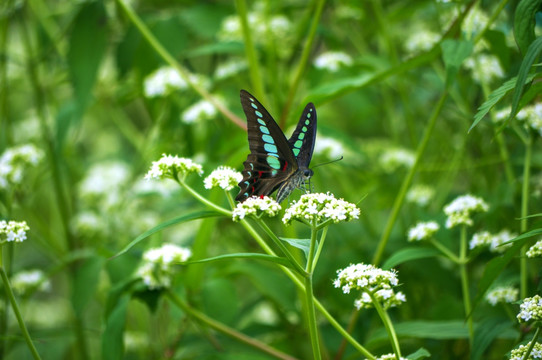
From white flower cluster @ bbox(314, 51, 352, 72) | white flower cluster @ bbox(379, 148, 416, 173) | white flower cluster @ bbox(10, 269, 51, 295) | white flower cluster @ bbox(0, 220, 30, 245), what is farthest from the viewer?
white flower cluster @ bbox(379, 148, 416, 173)

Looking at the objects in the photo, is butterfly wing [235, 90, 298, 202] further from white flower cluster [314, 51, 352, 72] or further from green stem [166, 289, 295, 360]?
white flower cluster [314, 51, 352, 72]

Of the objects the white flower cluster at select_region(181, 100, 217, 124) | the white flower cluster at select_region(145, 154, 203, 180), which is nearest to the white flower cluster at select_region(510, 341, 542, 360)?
the white flower cluster at select_region(145, 154, 203, 180)

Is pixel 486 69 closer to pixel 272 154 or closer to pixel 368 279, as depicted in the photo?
pixel 272 154

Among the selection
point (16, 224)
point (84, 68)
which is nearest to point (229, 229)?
point (84, 68)

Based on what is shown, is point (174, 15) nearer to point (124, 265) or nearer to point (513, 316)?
point (124, 265)

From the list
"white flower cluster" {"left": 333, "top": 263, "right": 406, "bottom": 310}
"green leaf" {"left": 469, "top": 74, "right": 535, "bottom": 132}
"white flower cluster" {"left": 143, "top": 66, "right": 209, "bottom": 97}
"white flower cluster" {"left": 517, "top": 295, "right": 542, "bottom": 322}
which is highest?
"white flower cluster" {"left": 143, "top": 66, "right": 209, "bottom": 97}

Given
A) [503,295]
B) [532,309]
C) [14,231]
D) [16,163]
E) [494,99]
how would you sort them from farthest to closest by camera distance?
[16,163] → [503,295] → [14,231] → [494,99] → [532,309]

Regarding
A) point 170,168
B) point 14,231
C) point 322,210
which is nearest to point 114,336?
point 14,231
